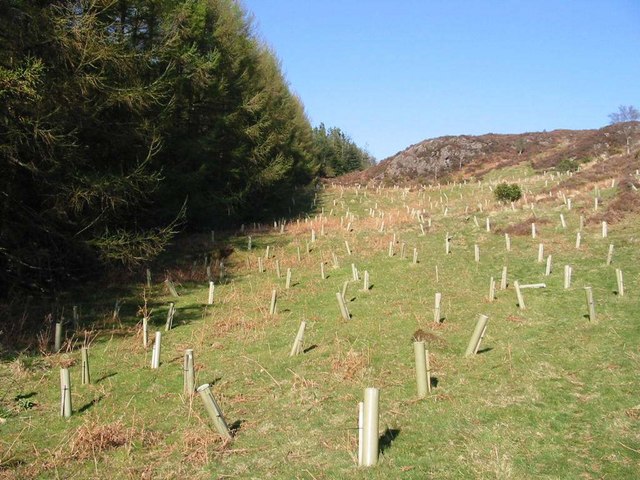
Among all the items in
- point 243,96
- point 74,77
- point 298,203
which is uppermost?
point 243,96

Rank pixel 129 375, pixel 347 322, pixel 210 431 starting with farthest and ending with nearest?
pixel 347 322 → pixel 129 375 → pixel 210 431

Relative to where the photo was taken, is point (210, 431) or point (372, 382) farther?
point (372, 382)

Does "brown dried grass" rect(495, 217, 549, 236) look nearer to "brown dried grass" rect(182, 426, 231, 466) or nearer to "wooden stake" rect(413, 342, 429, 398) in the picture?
"wooden stake" rect(413, 342, 429, 398)

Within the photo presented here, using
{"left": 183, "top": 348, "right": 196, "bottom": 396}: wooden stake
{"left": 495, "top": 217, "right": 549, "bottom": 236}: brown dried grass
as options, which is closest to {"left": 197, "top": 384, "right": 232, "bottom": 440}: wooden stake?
{"left": 183, "top": 348, "right": 196, "bottom": 396}: wooden stake

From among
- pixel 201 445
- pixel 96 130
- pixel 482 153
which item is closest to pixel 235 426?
pixel 201 445

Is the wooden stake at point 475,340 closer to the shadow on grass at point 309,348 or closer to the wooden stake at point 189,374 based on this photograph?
the shadow on grass at point 309,348

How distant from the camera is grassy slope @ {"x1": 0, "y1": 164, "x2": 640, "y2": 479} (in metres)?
5.89

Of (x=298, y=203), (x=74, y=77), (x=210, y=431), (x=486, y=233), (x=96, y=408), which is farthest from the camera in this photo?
(x=298, y=203)

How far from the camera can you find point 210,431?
673cm

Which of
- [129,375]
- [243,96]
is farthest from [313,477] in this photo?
[243,96]

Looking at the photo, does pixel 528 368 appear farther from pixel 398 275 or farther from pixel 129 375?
pixel 398 275

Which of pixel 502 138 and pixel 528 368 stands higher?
pixel 502 138

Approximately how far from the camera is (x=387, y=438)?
636 centimetres

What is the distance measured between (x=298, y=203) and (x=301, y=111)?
54.3 feet
